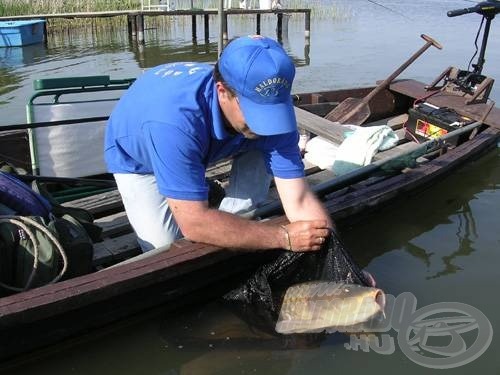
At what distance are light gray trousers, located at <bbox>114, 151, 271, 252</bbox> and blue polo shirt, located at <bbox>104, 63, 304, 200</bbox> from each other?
0.10 metres

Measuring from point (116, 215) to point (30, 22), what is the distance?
509 inches

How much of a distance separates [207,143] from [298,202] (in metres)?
0.62

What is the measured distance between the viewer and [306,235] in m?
2.63

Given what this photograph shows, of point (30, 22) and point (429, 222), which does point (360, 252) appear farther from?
point (30, 22)

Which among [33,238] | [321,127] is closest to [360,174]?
[321,127]

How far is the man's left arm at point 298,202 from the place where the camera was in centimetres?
283

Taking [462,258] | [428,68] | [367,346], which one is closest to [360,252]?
[462,258]

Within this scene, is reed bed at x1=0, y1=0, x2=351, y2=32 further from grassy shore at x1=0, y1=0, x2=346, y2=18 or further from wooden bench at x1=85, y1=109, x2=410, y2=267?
wooden bench at x1=85, y1=109, x2=410, y2=267

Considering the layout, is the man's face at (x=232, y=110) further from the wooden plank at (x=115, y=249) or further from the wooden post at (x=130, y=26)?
the wooden post at (x=130, y=26)

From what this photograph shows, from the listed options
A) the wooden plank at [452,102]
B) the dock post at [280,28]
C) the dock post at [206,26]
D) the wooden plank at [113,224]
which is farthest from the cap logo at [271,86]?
the dock post at [280,28]

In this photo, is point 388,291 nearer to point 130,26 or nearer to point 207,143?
point 207,143

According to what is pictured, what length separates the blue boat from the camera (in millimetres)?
14180

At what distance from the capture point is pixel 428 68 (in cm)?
1209

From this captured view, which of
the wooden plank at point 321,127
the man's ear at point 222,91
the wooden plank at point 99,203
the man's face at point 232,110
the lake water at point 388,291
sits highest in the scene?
the man's ear at point 222,91
